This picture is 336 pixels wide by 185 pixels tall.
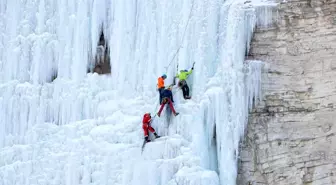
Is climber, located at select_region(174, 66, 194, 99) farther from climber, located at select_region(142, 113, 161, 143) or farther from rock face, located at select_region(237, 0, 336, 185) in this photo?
rock face, located at select_region(237, 0, 336, 185)

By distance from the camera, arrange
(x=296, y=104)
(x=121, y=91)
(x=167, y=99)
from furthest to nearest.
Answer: (x=121, y=91) → (x=167, y=99) → (x=296, y=104)

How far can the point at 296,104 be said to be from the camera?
45.3 ft

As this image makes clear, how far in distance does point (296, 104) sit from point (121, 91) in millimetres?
3741

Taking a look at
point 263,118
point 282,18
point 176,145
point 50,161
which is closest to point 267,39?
point 282,18

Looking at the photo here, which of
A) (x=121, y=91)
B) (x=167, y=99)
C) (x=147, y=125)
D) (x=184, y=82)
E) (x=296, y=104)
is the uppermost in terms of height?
(x=184, y=82)

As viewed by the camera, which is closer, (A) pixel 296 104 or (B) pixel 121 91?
(A) pixel 296 104

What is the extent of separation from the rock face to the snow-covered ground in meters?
0.29

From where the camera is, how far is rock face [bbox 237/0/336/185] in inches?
535

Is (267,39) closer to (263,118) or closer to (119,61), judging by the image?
(263,118)

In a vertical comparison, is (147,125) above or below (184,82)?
below

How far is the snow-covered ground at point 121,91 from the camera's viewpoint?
554 inches

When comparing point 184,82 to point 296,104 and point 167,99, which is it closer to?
point 167,99

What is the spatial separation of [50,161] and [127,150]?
179cm

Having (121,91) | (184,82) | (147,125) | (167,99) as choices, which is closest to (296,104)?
(184,82)
